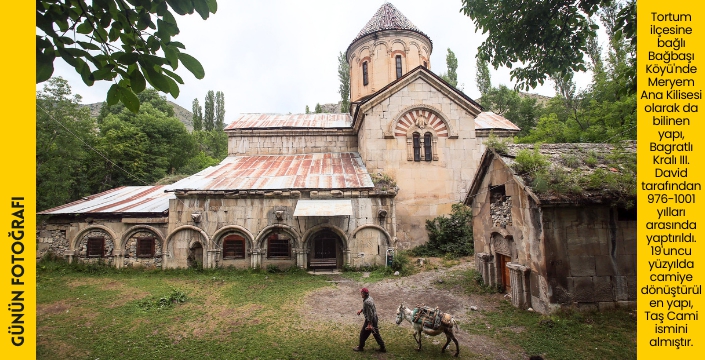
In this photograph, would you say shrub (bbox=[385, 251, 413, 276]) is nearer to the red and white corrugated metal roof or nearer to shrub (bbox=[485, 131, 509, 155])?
the red and white corrugated metal roof

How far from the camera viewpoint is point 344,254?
10891 millimetres

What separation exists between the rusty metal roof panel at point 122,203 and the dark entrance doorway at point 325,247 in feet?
18.0

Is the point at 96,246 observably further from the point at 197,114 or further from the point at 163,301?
the point at 197,114

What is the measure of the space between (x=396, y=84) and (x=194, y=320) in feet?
37.3

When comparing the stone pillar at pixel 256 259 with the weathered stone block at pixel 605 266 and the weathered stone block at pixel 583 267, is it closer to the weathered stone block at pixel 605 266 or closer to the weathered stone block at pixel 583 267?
the weathered stone block at pixel 583 267

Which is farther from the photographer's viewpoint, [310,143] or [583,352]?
[310,143]

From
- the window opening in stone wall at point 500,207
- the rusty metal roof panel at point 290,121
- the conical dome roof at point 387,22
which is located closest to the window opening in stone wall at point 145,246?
the rusty metal roof panel at point 290,121

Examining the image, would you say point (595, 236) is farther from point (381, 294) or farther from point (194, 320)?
point (194, 320)

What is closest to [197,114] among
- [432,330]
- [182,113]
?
[182,113]

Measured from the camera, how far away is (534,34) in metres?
6.52

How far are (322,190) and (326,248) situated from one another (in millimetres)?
2146

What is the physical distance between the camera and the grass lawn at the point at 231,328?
527 centimetres
